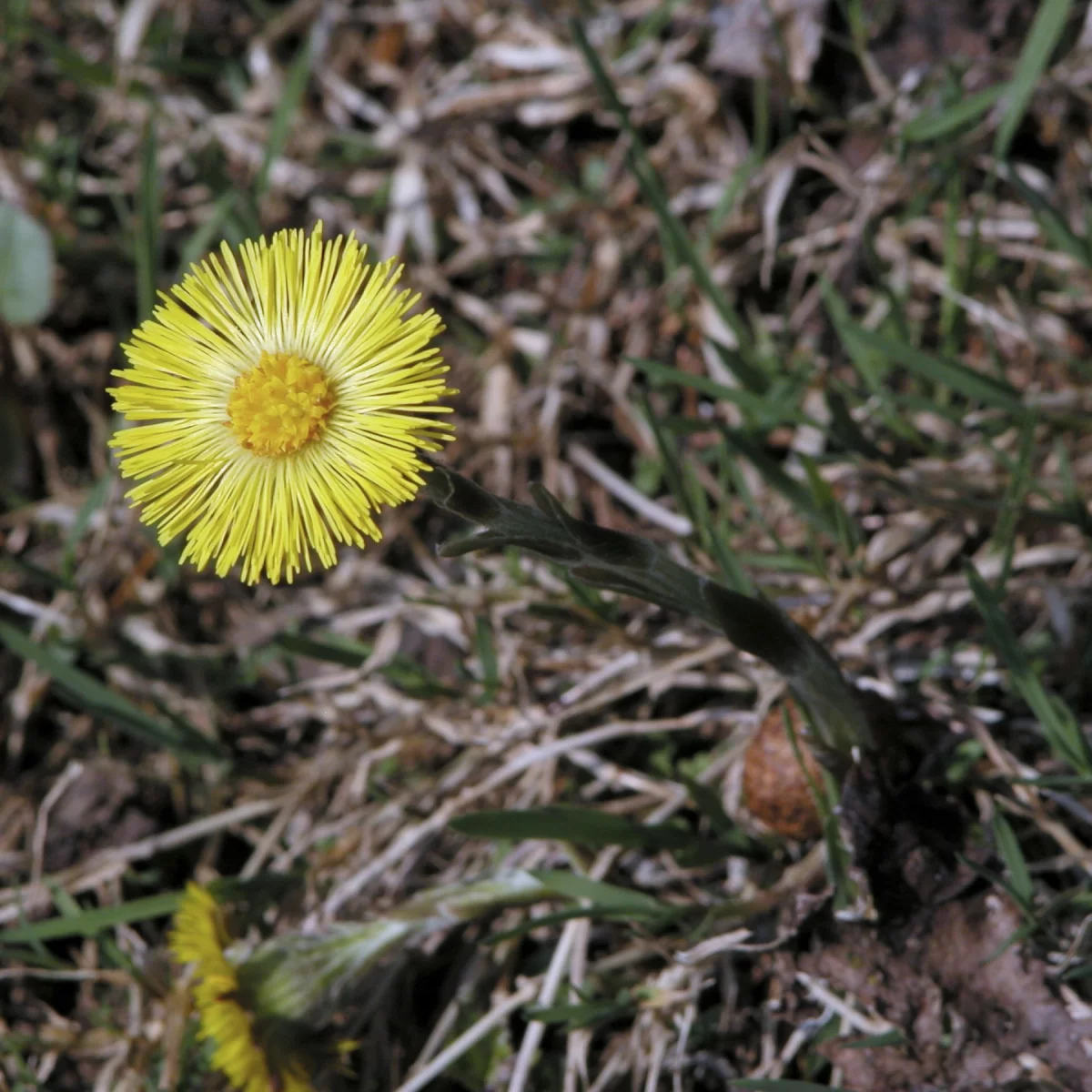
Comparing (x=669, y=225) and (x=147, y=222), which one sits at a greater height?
(x=669, y=225)

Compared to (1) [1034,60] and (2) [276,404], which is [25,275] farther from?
(1) [1034,60]

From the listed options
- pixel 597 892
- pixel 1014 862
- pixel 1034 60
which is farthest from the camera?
pixel 1034 60

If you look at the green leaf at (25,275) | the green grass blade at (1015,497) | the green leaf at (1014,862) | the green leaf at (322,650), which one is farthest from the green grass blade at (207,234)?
the green leaf at (1014,862)

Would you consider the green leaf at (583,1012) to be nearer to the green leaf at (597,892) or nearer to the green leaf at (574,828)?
the green leaf at (597,892)

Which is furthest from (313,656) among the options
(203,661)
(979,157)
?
(979,157)

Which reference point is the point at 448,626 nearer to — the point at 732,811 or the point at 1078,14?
the point at 732,811

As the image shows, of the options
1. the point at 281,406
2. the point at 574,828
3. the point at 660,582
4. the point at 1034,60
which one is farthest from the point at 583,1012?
the point at 1034,60

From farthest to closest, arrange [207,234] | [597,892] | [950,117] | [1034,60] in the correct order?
[207,234] → [950,117] → [1034,60] → [597,892]
